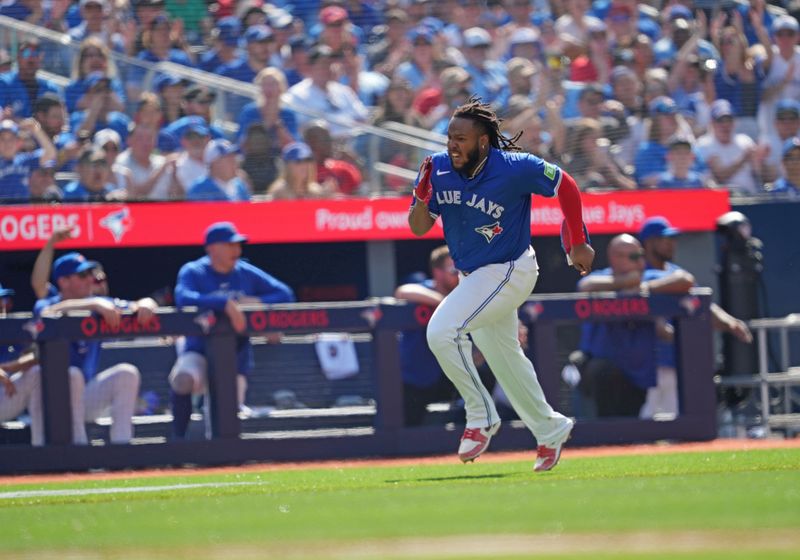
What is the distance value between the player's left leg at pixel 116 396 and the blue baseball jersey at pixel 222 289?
501 millimetres

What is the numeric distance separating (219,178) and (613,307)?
3834mm

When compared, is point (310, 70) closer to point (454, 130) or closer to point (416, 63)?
point (416, 63)

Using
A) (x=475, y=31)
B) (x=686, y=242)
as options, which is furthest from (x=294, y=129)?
(x=686, y=242)

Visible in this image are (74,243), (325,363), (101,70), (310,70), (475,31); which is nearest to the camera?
(325,363)

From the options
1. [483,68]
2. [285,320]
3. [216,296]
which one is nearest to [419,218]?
[285,320]

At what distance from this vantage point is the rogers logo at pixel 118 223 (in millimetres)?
11672

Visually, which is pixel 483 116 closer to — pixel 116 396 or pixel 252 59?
pixel 116 396

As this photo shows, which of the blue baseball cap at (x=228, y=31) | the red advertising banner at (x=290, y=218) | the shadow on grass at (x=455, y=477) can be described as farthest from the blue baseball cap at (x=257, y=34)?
the shadow on grass at (x=455, y=477)

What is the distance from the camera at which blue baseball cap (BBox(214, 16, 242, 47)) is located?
1376cm

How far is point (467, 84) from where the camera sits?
45.2ft

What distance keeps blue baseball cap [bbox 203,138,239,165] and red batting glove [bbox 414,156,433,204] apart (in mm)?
5029

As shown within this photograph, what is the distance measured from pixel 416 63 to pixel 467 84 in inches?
28.1

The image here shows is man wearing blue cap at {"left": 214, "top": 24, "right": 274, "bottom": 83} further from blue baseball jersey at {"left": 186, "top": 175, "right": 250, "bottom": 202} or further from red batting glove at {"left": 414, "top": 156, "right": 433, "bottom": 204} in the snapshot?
red batting glove at {"left": 414, "top": 156, "right": 433, "bottom": 204}

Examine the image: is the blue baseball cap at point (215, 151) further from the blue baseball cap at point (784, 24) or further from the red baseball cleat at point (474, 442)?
the blue baseball cap at point (784, 24)
